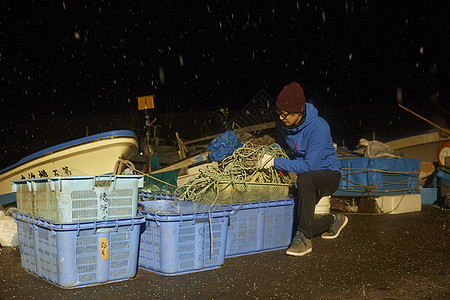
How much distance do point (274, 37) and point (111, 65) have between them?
5239 mm

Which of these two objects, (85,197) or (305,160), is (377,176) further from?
(85,197)

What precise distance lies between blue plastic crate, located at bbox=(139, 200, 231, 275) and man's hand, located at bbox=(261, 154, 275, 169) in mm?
1035

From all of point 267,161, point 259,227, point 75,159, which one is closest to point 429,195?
point 267,161

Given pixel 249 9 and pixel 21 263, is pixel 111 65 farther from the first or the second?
pixel 21 263

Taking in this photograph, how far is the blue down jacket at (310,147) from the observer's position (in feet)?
15.8

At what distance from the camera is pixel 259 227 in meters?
4.67

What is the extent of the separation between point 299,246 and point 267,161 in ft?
3.04

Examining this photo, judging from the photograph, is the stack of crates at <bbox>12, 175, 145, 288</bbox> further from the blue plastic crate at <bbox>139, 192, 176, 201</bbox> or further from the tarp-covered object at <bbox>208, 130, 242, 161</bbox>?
the tarp-covered object at <bbox>208, 130, 242, 161</bbox>

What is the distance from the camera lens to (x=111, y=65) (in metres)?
15.3

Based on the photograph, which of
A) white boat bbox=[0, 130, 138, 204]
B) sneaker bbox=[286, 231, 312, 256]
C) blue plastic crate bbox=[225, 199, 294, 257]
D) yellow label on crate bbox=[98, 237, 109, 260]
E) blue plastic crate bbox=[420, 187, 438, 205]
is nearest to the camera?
yellow label on crate bbox=[98, 237, 109, 260]

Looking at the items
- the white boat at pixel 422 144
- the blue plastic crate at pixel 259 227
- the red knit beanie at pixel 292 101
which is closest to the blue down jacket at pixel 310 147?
the red knit beanie at pixel 292 101

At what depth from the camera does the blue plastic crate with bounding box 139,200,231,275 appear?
149 inches

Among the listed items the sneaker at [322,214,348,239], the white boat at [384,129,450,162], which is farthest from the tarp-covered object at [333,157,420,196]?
the sneaker at [322,214,348,239]

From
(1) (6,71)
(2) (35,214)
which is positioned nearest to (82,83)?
(1) (6,71)
